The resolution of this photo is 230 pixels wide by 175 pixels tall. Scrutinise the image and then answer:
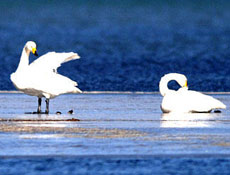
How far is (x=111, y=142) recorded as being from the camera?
15.3m

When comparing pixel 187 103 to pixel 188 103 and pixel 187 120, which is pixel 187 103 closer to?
pixel 188 103

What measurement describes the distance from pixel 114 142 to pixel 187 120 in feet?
15.8

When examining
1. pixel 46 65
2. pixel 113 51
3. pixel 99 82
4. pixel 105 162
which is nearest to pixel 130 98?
pixel 46 65

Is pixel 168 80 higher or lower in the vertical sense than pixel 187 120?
higher

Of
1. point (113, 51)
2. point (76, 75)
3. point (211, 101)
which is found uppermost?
point (113, 51)

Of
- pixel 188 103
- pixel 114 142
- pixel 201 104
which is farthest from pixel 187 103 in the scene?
pixel 114 142

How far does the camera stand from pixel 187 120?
19906mm


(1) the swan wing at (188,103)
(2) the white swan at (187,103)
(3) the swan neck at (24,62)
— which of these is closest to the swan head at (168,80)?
(2) the white swan at (187,103)

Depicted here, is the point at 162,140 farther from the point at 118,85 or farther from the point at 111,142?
the point at 118,85

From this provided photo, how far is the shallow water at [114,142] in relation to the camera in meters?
13.0

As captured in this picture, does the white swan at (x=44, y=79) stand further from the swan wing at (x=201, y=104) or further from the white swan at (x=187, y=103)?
the swan wing at (x=201, y=104)

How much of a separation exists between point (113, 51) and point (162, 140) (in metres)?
54.4

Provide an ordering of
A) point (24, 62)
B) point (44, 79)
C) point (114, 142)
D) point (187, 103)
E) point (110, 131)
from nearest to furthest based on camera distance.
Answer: point (114, 142) → point (110, 131) → point (44, 79) → point (187, 103) → point (24, 62)

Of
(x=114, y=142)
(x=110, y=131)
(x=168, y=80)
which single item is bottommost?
(x=114, y=142)
